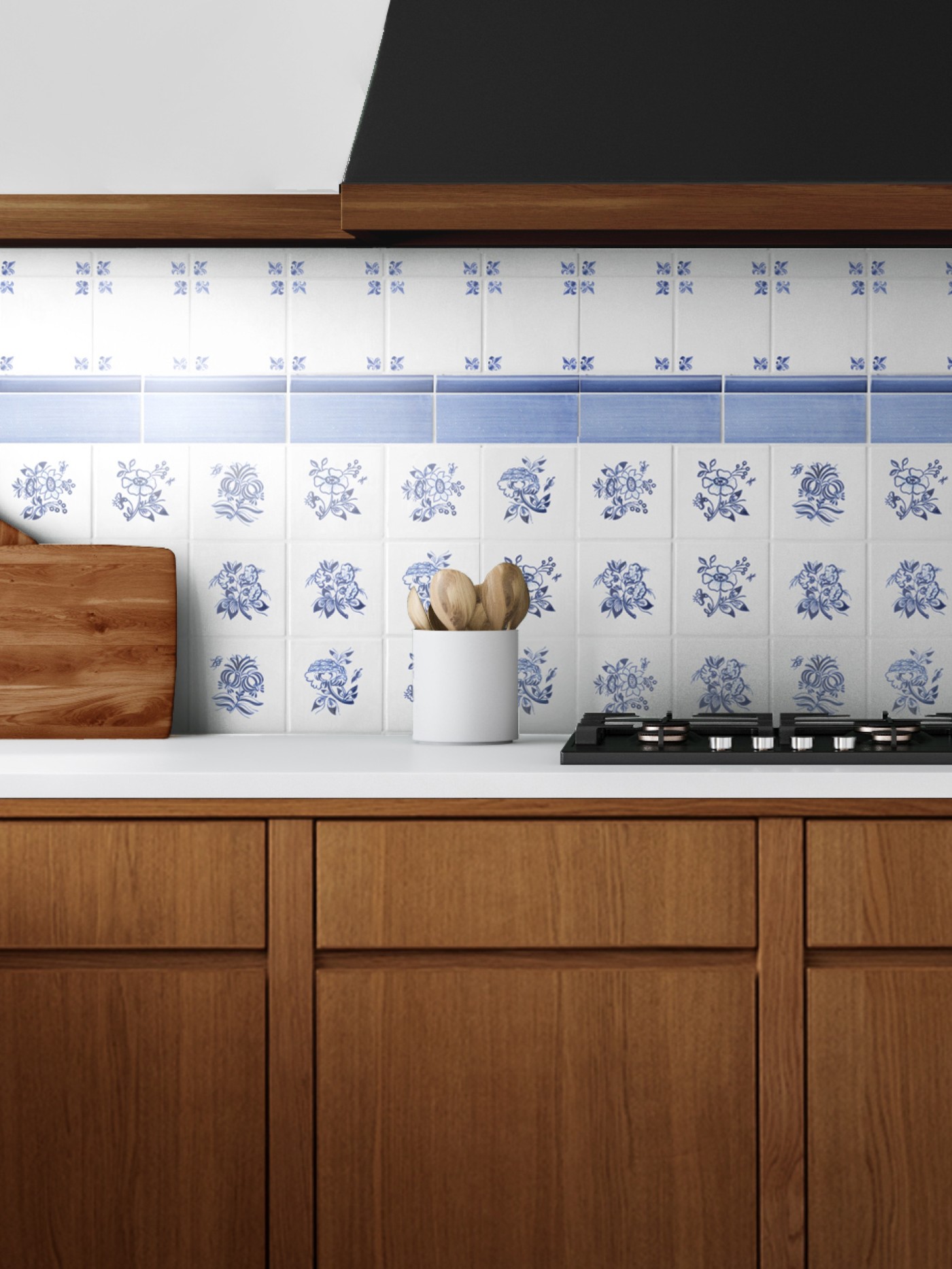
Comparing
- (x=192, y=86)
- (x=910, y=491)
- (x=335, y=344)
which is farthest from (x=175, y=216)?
(x=910, y=491)

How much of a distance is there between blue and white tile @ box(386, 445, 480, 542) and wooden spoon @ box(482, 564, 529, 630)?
232mm

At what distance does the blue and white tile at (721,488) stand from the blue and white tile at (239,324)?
0.72m

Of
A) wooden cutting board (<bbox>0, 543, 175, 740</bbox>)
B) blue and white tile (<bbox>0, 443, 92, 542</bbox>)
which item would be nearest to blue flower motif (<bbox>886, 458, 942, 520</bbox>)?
wooden cutting board (<bbox>0, 543, 175, 740</bbox>)

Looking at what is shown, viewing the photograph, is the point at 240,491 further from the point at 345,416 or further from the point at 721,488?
the point at 721,488

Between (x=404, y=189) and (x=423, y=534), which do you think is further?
(x=423, y=534)

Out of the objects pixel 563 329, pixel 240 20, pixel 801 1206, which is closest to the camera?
pixel 801 1206

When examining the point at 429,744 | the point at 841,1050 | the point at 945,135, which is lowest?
the point at 841,1050

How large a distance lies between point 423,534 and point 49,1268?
3.93ft

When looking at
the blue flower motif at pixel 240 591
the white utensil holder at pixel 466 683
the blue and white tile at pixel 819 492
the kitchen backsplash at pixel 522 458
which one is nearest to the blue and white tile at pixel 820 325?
the kitchen backsplash at pixel 522 458

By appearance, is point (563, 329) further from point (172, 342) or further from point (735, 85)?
point (172, 342)

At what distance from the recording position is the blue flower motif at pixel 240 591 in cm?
196

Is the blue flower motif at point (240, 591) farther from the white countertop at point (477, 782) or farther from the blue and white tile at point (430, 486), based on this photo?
the white countertop at point (477, 782)

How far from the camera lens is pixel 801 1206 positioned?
1392 mm

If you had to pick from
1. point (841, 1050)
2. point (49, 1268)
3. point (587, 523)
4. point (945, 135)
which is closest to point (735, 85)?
point (945, 135)
